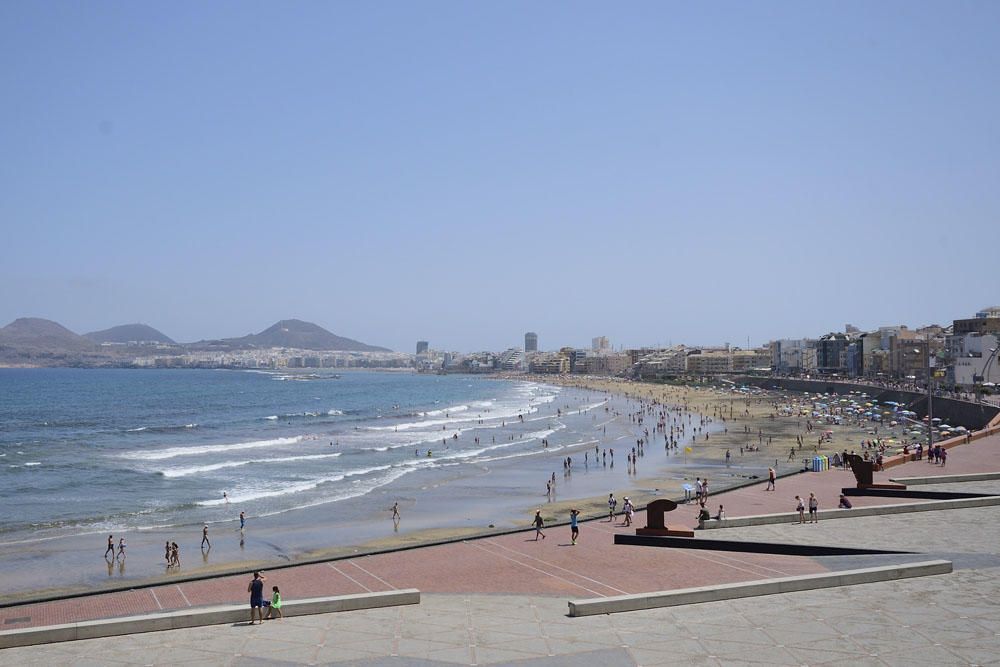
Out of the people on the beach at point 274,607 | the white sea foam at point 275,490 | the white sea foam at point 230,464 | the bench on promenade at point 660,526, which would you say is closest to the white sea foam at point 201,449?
the white sea foam at point 230,464

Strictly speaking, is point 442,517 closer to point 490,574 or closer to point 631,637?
point 490,574

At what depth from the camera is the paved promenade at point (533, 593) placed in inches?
452

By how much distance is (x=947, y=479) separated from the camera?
24.6 metres

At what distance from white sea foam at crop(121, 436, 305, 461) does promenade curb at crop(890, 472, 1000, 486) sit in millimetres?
33809

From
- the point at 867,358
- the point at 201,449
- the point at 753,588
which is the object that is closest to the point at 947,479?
the point at 753,588

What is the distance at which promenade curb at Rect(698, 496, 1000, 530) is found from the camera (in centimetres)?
2027

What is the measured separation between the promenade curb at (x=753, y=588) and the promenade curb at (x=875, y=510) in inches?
232

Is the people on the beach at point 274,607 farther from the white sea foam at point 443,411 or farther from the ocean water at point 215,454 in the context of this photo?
the white sea foam at point 443,411

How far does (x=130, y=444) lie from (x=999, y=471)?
1713 inches

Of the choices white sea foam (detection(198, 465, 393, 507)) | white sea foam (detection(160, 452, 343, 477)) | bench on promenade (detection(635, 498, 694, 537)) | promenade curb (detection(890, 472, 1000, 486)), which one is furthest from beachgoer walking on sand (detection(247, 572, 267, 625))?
white sea foam (detection(160, 452, 343, 477))

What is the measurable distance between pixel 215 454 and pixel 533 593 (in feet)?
110

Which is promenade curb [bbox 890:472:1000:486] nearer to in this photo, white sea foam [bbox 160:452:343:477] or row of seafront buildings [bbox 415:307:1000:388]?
row of seafront buildings [bbox 415:307:1000:388]

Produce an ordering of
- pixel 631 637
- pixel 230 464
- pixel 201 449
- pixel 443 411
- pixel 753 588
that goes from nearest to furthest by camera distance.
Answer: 1. pixel 631 637
2. pixel 753 588
3. pixel 230 464
4. pixel 201 449
5. pixel 443 411

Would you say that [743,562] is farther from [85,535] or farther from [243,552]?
[85,535]
